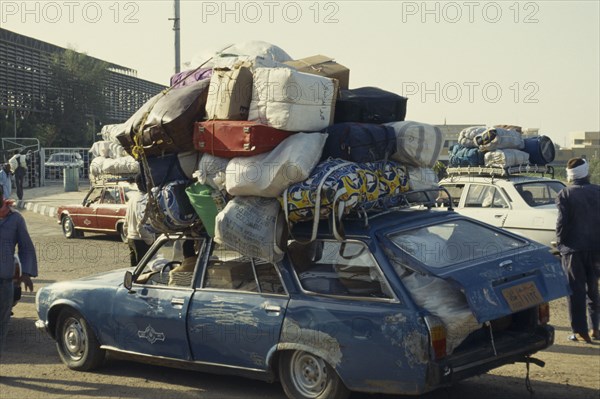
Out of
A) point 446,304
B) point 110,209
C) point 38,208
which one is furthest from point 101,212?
point 446,304

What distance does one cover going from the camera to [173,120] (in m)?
6.59

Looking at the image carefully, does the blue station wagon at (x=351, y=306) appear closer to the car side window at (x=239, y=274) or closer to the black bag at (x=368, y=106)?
the car side window at (x=239, y=274)

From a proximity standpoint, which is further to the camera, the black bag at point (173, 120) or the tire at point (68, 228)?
the tire at point (68, 228)

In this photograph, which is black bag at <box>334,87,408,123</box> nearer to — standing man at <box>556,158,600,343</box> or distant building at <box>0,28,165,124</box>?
standing man at <box>556,158,600,343</box>

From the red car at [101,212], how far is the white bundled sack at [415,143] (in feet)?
39.5

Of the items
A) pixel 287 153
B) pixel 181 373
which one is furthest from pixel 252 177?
pixel 181 373

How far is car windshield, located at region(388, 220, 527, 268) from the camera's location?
5910mm

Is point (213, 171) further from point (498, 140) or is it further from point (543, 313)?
point (498, 140)

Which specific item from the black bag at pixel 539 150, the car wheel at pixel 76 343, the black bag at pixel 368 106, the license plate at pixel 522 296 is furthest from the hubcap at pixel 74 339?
the black bag at pixel 539 150

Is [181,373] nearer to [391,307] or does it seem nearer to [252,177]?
[252,177]

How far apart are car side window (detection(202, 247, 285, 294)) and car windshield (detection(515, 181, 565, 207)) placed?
23.7 feet

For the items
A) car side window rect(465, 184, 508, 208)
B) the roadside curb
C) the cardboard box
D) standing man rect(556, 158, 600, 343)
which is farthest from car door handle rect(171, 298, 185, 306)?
the roadside curb

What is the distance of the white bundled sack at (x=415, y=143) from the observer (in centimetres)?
657

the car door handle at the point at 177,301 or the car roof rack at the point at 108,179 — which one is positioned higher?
the car roof rack at the point at 108,179
